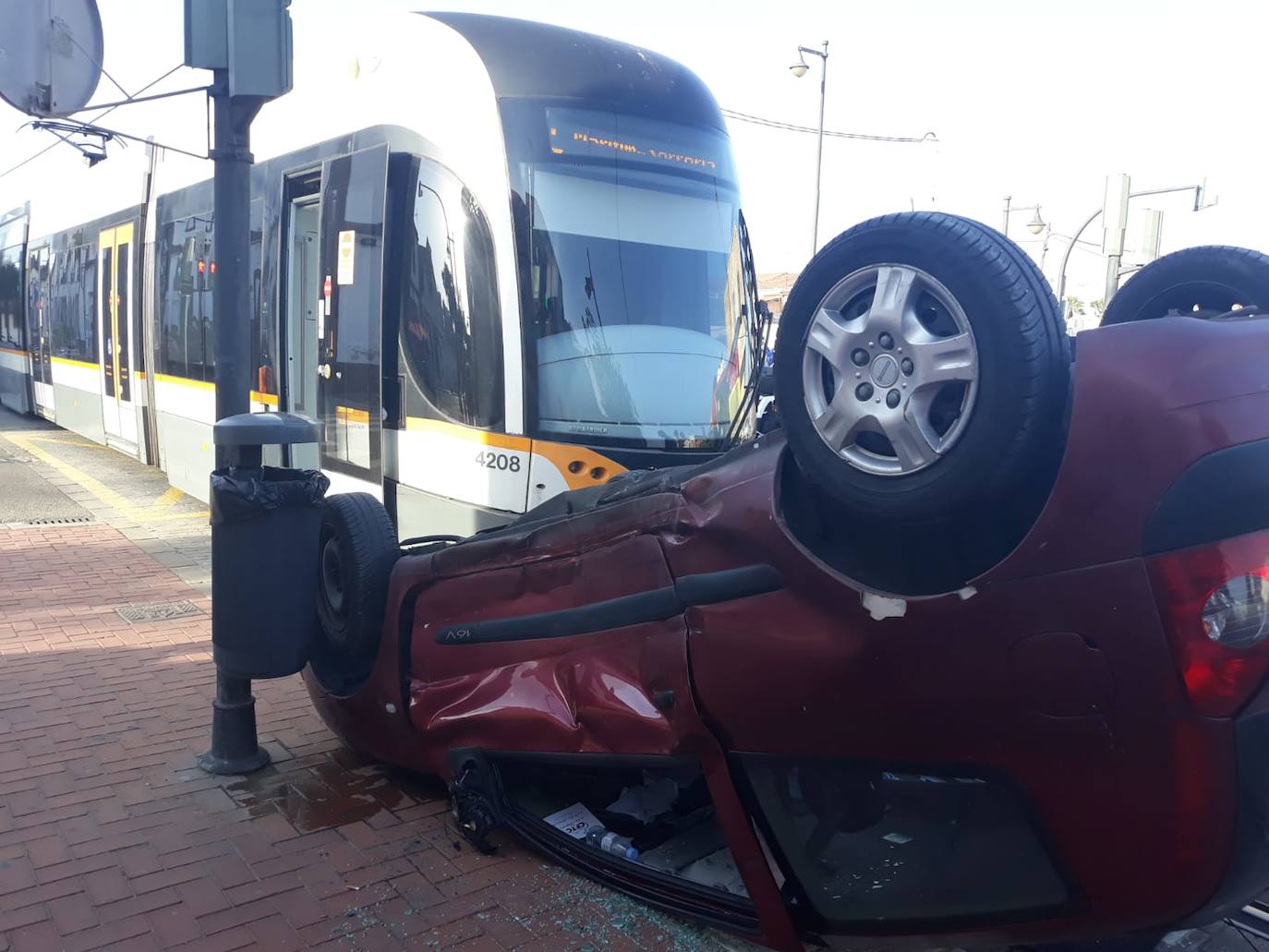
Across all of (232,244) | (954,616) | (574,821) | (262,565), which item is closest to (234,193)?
(232,244)

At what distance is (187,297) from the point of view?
10.4 meters

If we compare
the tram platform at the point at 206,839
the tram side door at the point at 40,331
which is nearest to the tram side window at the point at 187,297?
the tram platform at the point at 206,839

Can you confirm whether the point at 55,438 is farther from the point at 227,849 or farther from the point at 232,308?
the point at 227,849

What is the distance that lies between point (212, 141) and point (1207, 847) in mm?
4394

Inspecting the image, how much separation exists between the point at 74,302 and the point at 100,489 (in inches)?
169

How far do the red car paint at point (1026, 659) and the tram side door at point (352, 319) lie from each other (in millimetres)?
4175

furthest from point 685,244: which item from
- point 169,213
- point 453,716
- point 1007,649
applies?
point 169,213

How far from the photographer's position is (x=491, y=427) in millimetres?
6141

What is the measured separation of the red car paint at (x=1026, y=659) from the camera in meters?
2.07

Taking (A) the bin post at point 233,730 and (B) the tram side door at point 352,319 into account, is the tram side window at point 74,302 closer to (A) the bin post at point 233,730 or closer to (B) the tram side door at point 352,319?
(B) the tram side door at point 352,319

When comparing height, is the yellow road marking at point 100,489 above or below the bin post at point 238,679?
below

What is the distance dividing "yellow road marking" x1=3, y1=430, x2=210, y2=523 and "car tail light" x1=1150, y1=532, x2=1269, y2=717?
9.91m

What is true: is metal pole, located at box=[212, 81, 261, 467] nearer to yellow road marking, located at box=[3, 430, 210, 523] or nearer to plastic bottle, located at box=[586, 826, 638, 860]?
plastic bottle, located at box=[586, 826, 638, 860]

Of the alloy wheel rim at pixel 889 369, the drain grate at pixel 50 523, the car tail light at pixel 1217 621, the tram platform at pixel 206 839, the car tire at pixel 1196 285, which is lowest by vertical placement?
the drain grate at pixel 50 523
